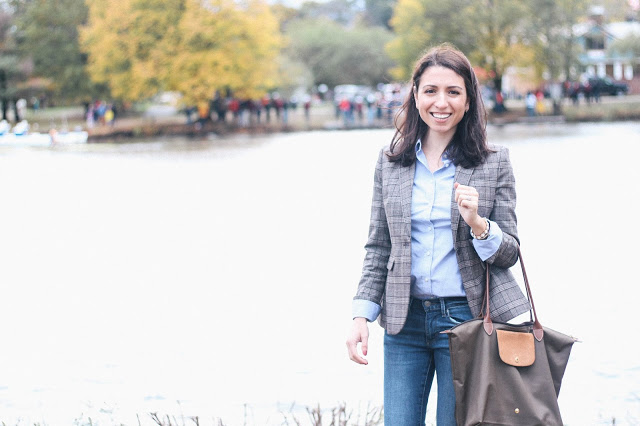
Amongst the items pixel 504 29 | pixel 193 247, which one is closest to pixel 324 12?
pixel 504 29

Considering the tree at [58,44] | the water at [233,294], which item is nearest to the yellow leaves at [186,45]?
the tree at [58,44]

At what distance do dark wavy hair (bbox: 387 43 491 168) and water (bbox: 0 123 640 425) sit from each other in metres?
2.55

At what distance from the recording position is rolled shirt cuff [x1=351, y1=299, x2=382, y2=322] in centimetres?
354

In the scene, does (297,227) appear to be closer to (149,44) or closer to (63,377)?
(63,377)

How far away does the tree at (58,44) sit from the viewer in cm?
6481

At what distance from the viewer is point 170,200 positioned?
19.6 m

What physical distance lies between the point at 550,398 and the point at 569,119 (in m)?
46.3

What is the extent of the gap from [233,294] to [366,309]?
6.62 m

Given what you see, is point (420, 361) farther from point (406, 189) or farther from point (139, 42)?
point (139, 42)

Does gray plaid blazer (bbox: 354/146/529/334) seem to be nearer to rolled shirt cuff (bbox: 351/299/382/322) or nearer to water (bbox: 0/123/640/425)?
rolled shirt cuff (bbox: 351/299/382/322)

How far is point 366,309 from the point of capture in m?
3.54

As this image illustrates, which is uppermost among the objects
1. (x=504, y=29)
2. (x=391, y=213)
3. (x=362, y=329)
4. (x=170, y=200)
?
(x=504, y=29)

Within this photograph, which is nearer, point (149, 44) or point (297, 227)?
point (297, 227)

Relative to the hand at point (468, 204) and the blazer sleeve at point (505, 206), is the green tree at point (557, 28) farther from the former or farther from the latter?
the hand at point (468, 204)
